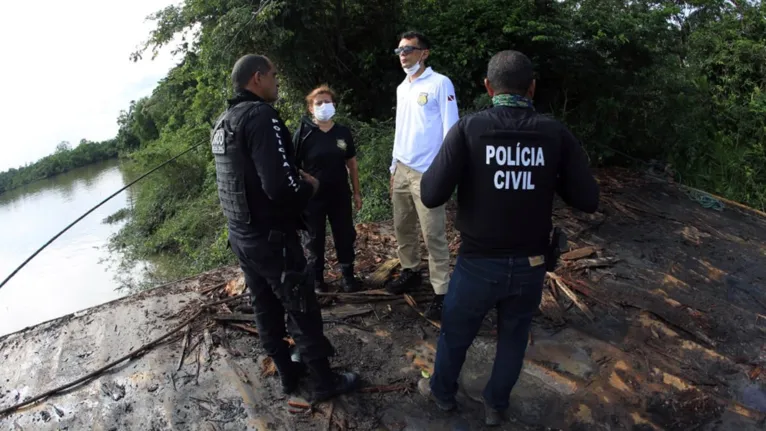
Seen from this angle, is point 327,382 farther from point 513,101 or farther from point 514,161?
point 513,101

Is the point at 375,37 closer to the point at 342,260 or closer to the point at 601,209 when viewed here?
the point at 601,209

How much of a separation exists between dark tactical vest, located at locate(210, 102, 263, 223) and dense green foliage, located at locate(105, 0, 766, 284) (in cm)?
420

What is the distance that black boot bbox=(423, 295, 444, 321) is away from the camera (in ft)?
12.1

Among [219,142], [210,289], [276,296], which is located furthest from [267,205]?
[210,289]

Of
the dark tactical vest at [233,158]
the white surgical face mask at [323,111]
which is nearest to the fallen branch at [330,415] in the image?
the dark tactical vest at [233,158]

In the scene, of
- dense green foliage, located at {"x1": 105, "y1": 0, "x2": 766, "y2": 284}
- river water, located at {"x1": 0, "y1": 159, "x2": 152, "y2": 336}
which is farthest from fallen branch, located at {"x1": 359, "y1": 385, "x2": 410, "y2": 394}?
river water, located at {"x1": 0, "y1": 159, "x2": 152, "y2": 336}

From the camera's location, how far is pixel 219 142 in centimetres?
255

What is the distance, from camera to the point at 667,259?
478cm

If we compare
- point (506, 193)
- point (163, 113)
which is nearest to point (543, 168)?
point (506, 193)

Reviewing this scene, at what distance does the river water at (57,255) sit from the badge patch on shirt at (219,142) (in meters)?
4.93

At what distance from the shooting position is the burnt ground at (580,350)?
2.77 m

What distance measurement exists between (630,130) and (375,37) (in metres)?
5.13

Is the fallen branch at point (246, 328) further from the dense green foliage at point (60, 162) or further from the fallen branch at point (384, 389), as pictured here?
the dense green foliage at point (60, 162)

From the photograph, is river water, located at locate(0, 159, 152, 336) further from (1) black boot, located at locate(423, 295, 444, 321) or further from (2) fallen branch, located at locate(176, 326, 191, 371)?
(1) black boot, located at locate(423, 295, 444, 321)
